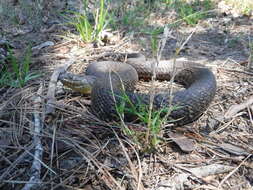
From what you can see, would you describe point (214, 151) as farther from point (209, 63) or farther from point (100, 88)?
point (209, 63)

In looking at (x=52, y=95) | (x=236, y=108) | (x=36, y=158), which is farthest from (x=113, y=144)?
(x=236, y=108)

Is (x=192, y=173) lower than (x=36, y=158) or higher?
lower

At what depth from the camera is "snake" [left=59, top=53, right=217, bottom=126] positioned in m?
2.58

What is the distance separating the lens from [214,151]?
7.48 feet

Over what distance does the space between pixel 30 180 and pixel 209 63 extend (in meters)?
3.24

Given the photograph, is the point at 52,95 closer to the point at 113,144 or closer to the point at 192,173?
the point at 113,144

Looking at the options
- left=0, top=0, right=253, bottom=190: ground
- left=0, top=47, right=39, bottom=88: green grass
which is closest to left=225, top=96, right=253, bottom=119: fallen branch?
left=0, top=0, right=253, bottom=190: ground

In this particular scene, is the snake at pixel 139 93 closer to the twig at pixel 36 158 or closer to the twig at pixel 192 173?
the twig at pixel 192 173

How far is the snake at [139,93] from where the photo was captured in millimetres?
2580

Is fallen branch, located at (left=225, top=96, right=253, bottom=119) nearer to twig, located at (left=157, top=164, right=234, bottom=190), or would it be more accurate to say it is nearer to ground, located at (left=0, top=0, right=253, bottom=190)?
ground, located at (left=0, top=0, right=253, bottom=190)

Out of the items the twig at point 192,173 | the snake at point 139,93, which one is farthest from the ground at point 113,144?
the snake at point 139,93

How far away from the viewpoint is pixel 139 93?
2736 mm

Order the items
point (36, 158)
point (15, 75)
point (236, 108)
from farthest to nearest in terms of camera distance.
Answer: point (15, 75) < point (236, 108) < point (36, 158)

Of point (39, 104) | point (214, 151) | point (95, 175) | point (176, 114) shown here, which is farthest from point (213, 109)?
point (39, 104)
